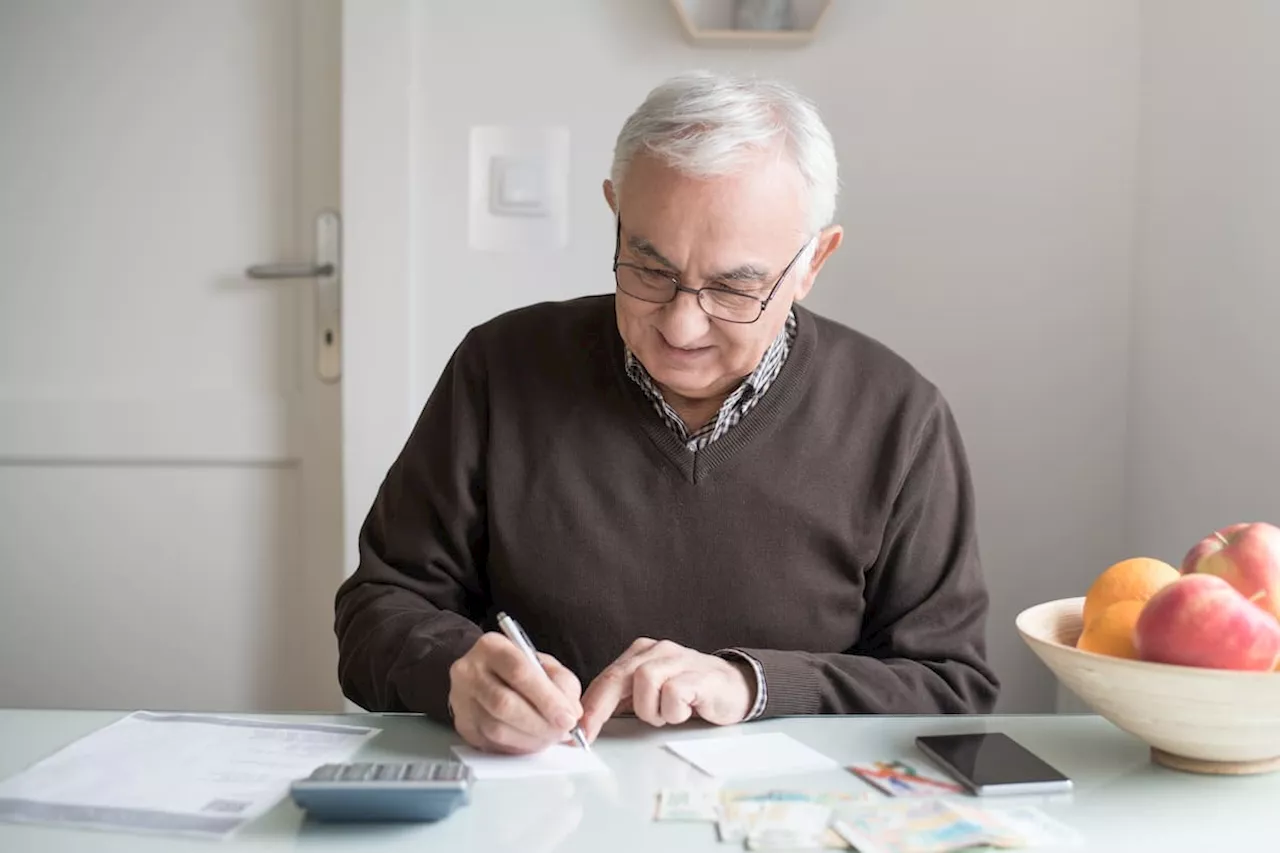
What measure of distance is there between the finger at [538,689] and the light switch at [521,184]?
1.43m

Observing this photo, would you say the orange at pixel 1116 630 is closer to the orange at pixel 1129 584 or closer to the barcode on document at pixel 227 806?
the orange at pixel 1129 584

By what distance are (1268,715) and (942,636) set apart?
523 millimetres

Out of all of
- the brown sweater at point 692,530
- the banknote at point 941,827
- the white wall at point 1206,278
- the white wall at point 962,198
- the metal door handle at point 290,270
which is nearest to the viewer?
the banknote at point 941,827

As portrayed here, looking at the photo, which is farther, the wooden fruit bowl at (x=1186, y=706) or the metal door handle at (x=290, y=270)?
the metal door handle at (x=290, y=270)

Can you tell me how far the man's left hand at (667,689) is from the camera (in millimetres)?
1078

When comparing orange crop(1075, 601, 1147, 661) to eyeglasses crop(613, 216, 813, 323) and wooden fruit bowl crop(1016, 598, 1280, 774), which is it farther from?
eyeglasses crop(613, 216, 813, 323)

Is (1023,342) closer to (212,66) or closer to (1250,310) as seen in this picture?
(1250,310)

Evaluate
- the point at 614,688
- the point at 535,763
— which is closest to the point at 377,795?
the point at 535,763

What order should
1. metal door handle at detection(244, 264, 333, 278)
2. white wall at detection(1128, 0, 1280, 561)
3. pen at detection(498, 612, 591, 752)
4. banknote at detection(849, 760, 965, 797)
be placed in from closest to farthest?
banknote at detection(849, 760, 965, 797), pen at detection(498, 612, 591, 752), white wall at detection(1128, 0, 1280, 561), metal door handle at detection(244, 264, 333, 278)

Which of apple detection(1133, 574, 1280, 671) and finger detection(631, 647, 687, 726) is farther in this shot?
finger detection(631, 647, 687, 726)

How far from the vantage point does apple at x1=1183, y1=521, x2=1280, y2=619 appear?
0.96 metres

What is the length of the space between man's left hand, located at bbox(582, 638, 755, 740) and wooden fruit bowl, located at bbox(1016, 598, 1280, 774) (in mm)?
271

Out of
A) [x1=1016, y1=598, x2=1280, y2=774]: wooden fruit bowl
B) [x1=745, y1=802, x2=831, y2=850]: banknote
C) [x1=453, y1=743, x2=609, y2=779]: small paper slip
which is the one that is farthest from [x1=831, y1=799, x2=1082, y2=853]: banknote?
[x1=453, y1=743, x2=609, y2=779]: small paper slip

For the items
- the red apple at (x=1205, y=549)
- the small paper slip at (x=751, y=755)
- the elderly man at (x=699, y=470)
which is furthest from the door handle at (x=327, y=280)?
the red apple at (x=1205, y=549)
